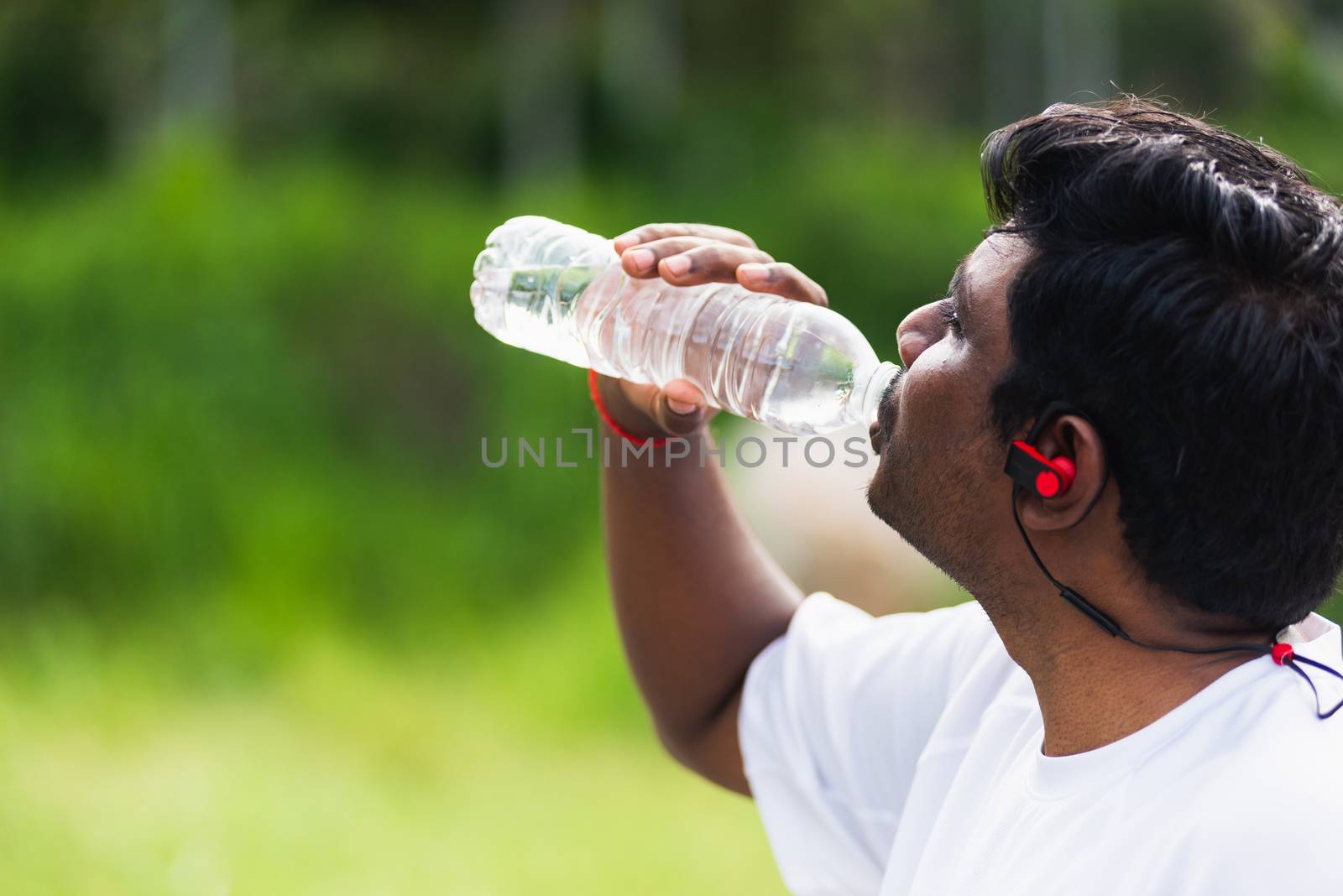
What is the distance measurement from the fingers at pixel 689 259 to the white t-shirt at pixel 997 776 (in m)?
0.50

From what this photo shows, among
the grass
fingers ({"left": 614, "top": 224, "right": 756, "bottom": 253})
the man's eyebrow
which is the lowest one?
the grass

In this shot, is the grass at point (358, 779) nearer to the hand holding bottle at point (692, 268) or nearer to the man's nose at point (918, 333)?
the hand holding bottle at point (692, 268)

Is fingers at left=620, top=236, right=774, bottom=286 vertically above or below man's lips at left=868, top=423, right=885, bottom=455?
above

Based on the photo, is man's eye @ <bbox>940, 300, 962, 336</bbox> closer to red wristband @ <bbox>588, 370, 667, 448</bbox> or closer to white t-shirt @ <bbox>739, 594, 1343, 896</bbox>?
white t-shirt @ <bbox>739, 594, 1343, 896</bbox>

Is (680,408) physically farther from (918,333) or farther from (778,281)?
(918,333)

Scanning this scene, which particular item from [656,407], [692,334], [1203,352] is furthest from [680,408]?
[1203,352]

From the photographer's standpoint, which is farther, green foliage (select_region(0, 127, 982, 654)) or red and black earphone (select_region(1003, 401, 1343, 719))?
green foliage (select_region(0, 127, 982, 654))

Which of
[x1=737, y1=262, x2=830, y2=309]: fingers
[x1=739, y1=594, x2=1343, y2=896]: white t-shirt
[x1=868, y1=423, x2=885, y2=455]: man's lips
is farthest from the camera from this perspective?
[x1=737, y1=262, x2=830, y2=309]: fingers

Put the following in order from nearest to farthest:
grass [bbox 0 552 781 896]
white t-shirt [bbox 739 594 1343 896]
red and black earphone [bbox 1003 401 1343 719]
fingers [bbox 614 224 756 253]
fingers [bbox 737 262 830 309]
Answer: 1. white t-shirt [bbox 739 594 1343 896]
2. red and black earphone [bbox 1003 401 1343 719]
3. fingers [bbox 737 262 830 309]
4. fingers [bbox 614 224 756 253]
5. grass [bbox 0 552 781 896]

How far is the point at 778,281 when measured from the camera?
65.0 inches

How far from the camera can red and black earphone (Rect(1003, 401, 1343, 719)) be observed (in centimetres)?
128

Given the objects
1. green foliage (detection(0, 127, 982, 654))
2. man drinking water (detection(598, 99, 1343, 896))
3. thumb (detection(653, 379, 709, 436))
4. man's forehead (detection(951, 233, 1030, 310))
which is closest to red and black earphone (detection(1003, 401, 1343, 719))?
man drinking water (detection(598, 99, 1343, 896))

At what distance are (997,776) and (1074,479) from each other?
0.36 metres

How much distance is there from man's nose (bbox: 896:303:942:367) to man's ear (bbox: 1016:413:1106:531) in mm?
204
